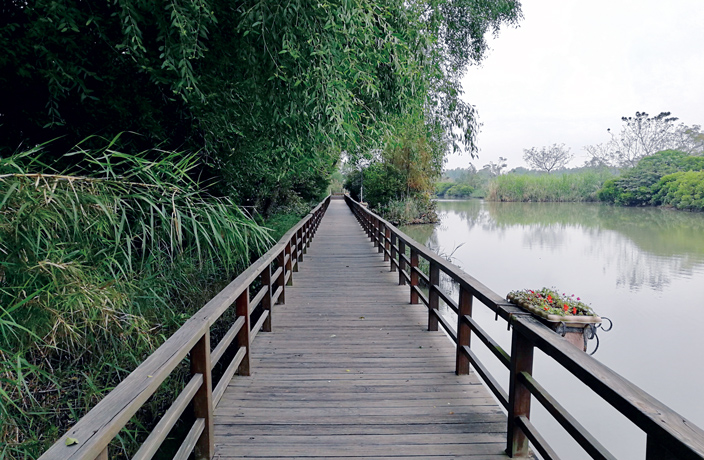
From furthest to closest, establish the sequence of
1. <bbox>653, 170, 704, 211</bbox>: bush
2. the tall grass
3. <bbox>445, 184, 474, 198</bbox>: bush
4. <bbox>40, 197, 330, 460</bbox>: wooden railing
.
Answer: <bbox>445, 184, 474, 198</bbox>: bush, the tall grass, <bbox>653, 170, 704, 211</bbox>: bush, <bbox>40, 197, 330, 460</bbox>: wooden railing

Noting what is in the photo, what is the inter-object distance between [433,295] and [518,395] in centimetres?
184

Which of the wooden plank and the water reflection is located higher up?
the wooden plank

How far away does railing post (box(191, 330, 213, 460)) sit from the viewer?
6.34ft

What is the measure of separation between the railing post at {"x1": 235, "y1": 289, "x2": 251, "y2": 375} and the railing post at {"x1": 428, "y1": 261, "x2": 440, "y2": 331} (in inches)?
64.8

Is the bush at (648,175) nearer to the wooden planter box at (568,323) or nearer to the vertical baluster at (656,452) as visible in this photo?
the wooden planter box at (568,323)

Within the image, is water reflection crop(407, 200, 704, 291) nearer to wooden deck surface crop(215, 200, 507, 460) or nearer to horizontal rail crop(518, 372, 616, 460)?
wooden deck surface crop(215, 200, 507, 460)

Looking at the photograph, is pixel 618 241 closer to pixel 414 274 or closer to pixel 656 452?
pixel 414 274

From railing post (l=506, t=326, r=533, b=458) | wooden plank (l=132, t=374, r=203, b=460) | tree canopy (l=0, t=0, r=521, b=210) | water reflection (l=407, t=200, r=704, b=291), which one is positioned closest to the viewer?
wooden plank (l=132, t=374, r=203, b=460)

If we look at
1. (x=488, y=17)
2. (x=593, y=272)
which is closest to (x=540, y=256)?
(x=593, y=272)

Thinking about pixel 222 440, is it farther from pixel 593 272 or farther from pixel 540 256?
pixel 540 256

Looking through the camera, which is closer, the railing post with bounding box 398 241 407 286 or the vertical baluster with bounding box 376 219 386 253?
the railing post with bounding box 398 241 407 286

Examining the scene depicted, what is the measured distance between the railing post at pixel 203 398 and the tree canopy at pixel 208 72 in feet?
6.69

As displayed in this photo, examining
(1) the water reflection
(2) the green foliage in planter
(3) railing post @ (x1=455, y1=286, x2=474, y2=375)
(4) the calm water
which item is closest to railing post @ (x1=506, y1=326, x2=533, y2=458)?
(2) the green foliage in planter

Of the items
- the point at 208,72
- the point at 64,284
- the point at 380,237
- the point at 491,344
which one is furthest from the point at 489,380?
the point at 380,237
